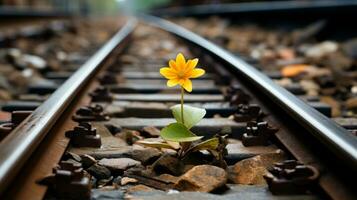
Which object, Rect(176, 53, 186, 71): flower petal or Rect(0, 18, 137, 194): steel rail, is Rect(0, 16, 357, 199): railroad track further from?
Rect(176, 53, 186, 71): flower petal

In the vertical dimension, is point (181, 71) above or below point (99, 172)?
above

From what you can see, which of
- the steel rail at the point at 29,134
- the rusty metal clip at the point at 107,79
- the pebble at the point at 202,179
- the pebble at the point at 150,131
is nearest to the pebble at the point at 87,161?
the steel rail at the point at 29,134

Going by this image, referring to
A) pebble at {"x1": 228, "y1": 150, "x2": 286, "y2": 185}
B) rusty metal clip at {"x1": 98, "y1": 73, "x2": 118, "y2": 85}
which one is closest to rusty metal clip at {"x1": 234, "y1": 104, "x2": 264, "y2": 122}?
pebble at {"x1": 228, "y1": 150, "x2": 286, "y2": 185}

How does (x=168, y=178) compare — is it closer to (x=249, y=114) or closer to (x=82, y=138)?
(x=82, y=138)


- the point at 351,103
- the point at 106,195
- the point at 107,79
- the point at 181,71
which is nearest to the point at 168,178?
the point at 106,195

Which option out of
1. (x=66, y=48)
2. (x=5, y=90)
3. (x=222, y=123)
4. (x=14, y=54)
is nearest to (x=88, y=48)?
(x=66, y=48)

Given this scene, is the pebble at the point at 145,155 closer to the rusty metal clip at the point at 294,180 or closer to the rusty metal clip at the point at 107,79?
the rusty metal clip at the point at 294,180
